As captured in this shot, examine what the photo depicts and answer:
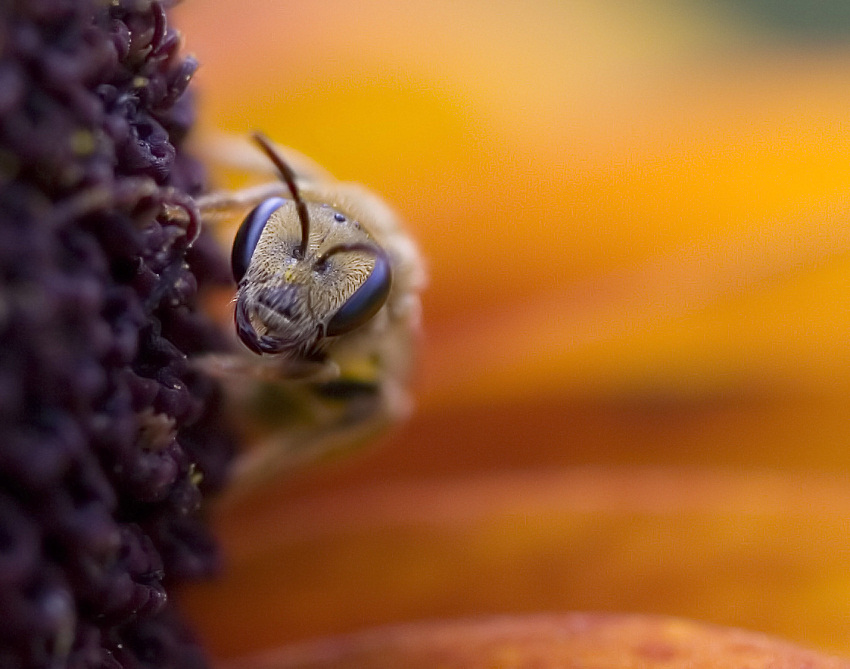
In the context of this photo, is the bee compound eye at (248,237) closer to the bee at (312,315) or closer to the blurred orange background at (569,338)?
the bee at (312,315)

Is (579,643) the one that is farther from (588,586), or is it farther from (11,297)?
(11,297)

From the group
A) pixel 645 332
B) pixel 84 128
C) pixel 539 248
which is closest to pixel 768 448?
pixel 645 332

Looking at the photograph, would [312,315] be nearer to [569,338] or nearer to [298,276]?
[298,276]

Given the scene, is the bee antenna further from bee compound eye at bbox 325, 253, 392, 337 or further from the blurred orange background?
the blurred orange background

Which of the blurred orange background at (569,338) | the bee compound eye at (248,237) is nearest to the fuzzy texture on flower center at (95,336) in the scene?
the bee compound eye at (248,237)

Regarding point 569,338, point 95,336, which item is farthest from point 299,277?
point 569,338

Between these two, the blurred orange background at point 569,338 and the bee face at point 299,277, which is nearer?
the bee face at point 299,277
